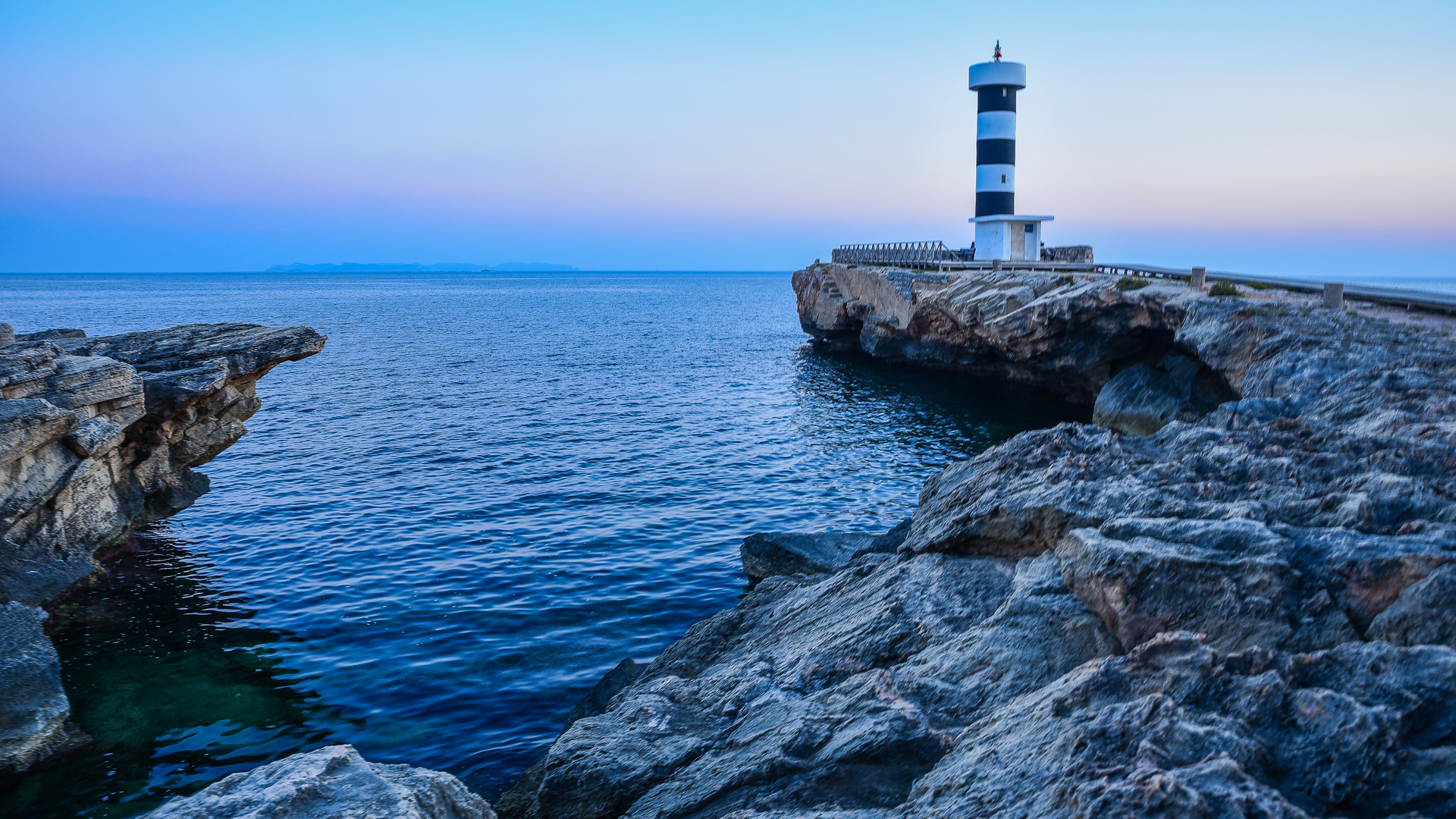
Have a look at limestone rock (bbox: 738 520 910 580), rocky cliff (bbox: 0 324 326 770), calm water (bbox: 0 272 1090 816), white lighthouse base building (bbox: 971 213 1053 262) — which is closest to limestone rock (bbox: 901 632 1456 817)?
calm water (bbox: 0 272 1090 816)

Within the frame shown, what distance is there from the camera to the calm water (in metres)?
13.0

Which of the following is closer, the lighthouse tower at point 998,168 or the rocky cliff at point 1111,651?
the rocky cliff at point 1111,651

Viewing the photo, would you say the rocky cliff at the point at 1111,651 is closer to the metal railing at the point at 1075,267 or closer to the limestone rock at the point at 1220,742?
the limestone rock at the point at 1220,742

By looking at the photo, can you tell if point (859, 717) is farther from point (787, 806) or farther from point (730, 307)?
point (730, 307)

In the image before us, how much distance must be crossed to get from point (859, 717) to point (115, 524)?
18.7m

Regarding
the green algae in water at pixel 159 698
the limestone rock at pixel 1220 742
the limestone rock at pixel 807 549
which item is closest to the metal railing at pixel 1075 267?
the limestone rock at pixel 807 549

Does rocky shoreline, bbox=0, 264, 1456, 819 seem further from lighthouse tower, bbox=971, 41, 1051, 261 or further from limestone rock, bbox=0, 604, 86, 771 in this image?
lighthouse tower, bbox=971, 41, 1051, 261

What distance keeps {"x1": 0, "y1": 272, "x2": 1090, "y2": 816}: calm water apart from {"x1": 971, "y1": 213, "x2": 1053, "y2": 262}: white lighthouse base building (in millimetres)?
15172

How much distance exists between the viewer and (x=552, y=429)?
113ft

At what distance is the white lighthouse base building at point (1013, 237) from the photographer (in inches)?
2272

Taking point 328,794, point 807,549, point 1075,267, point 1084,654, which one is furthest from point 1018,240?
point 328,794

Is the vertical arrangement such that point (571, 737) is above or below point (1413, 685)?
below

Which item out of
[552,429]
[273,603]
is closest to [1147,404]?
[552,429]

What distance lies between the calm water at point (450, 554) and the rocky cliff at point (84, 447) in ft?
2.61
